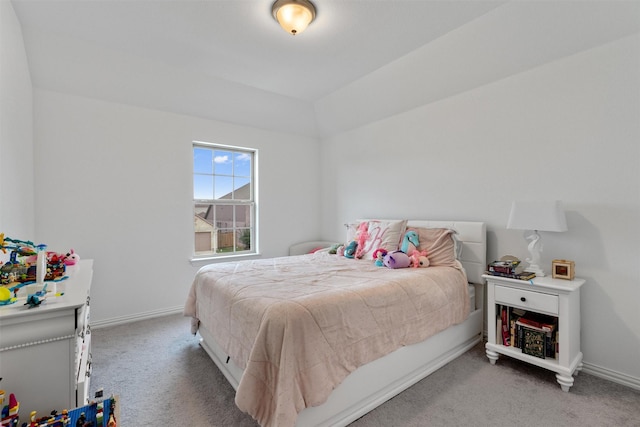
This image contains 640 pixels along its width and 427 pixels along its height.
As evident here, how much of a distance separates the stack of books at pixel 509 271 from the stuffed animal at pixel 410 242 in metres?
0.61

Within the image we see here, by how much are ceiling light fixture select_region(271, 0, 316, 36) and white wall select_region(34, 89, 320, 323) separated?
1.92m

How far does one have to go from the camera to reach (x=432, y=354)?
2.12 meters

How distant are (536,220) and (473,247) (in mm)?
630

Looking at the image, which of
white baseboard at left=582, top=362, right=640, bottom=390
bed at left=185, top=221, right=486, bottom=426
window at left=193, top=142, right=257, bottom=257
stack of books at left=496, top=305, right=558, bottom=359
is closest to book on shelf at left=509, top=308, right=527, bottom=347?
stack of books at left=496, top=305, right=558, bottom=359

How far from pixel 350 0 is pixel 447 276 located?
2.16 metres

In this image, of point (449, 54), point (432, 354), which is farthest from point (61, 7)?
point (432, 354)

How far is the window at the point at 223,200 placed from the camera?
3717mm

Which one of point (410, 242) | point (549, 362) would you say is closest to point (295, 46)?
point (410, 242)

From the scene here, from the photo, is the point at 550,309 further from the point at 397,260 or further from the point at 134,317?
the point at 134,317

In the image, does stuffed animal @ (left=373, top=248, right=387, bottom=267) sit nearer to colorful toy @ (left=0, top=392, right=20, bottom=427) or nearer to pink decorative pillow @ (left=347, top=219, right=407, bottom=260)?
pink decorative pillow @ (left=347, top=219, right=407, bottom=260)

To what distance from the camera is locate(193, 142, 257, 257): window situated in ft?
12.2

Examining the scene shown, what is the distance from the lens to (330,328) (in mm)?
1510

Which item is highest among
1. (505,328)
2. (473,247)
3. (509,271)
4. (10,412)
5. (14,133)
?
(14,133)

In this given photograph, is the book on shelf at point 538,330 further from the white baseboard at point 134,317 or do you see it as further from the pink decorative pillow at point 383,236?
the white baseboard at point 134,317
